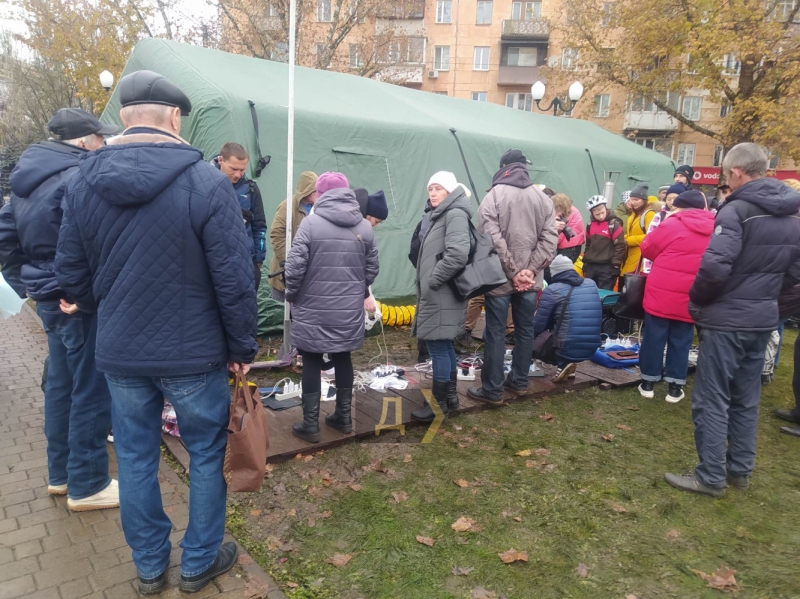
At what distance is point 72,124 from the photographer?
314 cm

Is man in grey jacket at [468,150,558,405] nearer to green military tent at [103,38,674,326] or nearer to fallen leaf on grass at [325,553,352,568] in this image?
fallen leaf on grass at [325,553,352,568]

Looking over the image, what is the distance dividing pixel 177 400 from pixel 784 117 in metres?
18.5

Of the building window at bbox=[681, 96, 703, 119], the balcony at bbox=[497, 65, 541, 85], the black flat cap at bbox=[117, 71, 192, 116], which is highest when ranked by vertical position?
the balcony at bbox=[497, 65, 541, 85]

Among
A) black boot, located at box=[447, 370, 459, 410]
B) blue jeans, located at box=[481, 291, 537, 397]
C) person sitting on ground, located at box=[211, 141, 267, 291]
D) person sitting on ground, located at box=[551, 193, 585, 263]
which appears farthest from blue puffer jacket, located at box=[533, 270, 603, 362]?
person sitting on ground, located at box=[211, 141, 267, 291]

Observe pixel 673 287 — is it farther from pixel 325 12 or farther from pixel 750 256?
pixel 325 12

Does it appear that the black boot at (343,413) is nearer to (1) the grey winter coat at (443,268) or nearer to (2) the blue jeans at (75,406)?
(1) the grey winter coat at (443,268)

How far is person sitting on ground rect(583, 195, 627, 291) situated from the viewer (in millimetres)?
7992

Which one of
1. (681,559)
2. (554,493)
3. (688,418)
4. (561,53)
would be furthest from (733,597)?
(561,53)

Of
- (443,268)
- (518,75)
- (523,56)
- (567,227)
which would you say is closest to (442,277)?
(443,268)

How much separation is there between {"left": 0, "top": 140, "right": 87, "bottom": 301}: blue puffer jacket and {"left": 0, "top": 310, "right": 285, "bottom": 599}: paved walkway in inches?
50.1

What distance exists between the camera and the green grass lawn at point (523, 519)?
9.46 feet

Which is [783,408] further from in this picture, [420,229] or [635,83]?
[635,83]

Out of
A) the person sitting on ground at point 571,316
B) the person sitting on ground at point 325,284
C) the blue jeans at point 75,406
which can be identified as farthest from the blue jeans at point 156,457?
the person sitting on ground at point 571,316

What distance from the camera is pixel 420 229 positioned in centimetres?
585
